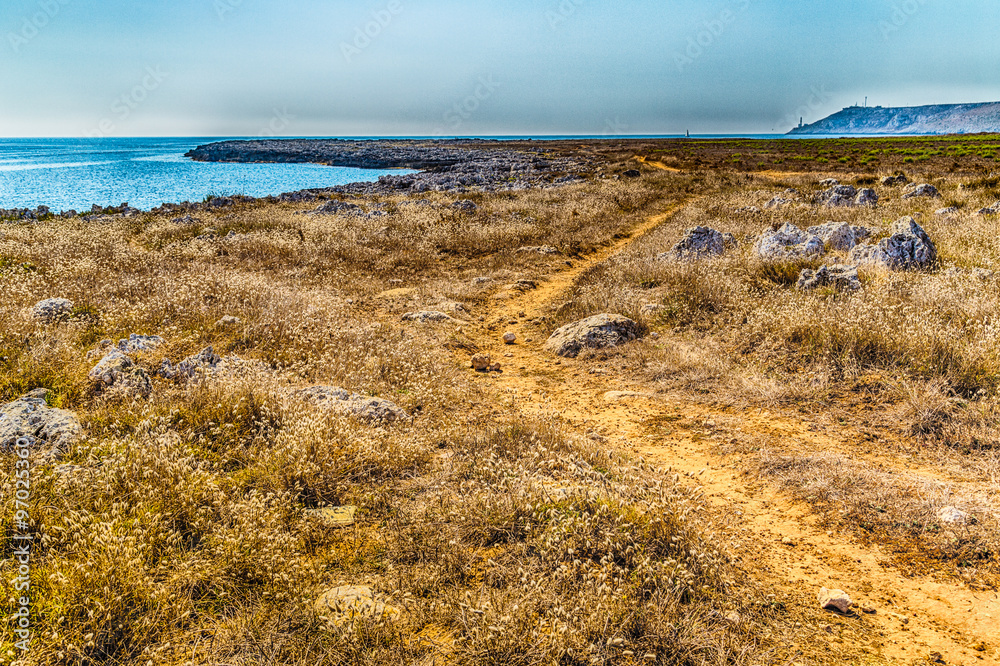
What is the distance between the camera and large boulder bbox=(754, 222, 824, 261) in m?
11.7

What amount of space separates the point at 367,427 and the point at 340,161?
9171 centimetres

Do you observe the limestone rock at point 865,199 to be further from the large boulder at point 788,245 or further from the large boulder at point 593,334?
the large boulder at point 593,334

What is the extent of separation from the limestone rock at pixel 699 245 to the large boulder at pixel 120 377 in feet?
35.8

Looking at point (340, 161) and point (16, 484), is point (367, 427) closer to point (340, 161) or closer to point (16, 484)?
point (16, 484)

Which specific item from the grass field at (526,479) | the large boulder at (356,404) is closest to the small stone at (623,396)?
the grass field at (526,479)

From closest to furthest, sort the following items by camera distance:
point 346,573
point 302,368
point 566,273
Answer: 1. point 346,573
2. point 302,368
3. point 566,273

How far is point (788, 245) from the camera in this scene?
40.5 feet

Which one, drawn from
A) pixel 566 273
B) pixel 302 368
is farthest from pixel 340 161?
pixel 302 368

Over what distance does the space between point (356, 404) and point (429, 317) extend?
4760 millimetres

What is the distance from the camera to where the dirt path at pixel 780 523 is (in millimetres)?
3186

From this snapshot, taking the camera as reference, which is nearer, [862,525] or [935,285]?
[862,525]

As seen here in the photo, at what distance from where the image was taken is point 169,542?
3.58 metres

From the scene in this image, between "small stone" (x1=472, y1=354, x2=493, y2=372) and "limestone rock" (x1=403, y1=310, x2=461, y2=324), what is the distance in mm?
2198

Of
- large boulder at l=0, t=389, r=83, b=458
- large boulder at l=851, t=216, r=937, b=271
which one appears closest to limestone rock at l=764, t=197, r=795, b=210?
large boulder at l=851, t=216, r=937, b=271
